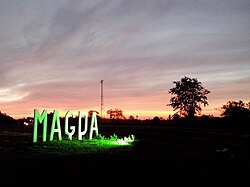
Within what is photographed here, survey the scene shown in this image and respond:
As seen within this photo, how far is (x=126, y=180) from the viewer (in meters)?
7.49

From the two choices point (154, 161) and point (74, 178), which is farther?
point (154, 161)

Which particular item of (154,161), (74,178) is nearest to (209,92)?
(154,161)

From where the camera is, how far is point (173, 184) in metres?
7.15

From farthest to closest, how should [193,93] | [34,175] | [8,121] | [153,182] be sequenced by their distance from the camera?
1. [193,93]
2. [8,121]
3. [34,175]
4. [153,182]

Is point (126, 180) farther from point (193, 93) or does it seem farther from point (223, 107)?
point (193, 93)

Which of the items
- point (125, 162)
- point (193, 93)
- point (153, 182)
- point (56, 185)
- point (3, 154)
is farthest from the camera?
point (193, 93)

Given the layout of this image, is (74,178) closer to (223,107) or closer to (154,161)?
(154,161)

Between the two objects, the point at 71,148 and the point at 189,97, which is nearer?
the point at 71,148

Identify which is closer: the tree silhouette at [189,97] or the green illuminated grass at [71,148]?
the green illuminated grass at [71,148]

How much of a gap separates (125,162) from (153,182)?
313 centimetres

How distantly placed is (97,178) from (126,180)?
736 millimetres

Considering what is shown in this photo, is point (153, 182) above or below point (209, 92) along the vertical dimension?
below

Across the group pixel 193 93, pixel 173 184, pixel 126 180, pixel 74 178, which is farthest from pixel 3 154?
pixel 193 93

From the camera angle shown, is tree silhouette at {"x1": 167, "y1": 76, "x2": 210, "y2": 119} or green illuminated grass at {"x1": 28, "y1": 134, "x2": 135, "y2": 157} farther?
tree silhouette at {"x1": 167, "y1": 76, "x2": 210, "y2": 119}
